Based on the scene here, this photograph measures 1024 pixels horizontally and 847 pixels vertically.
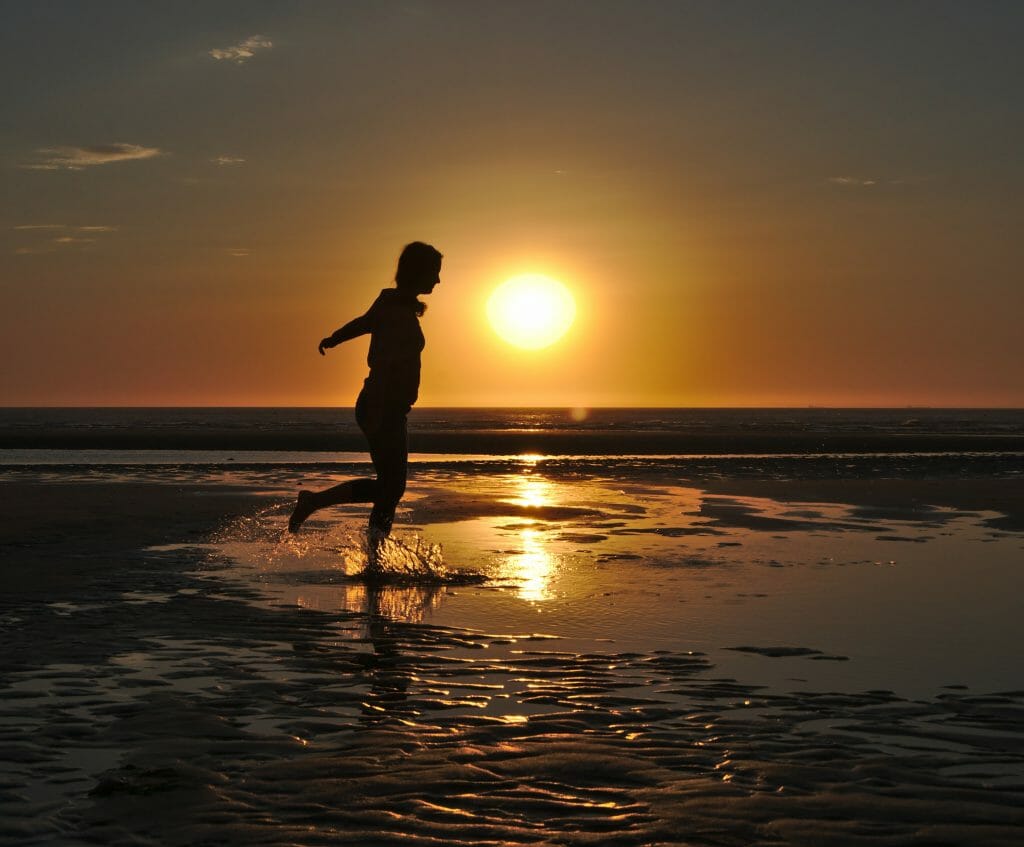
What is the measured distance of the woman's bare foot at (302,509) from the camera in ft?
34.3

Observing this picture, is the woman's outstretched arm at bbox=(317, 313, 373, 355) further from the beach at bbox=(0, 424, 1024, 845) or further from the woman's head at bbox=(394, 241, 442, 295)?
the beach at bbox=(0, 424, 1024, 845)

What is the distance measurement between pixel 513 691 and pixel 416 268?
5.14 meters

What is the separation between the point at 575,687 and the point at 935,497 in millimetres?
15217

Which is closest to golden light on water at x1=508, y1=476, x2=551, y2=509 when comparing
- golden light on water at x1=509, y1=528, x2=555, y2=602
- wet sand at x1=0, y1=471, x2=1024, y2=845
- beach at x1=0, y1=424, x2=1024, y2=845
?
golden light on water at x1=509, y1=528, x2=555, y2=602

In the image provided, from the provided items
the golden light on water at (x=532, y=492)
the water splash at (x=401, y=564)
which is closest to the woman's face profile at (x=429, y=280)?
the water splash at (x=401, y=564)

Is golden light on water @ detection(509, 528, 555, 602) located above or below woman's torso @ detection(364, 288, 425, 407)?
below

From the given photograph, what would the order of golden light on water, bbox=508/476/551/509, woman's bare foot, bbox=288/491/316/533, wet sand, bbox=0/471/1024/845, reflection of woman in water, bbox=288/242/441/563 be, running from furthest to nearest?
1. golden light on water, bbox=508/476/551/509
2. woman's bare foot, bbox=288/491/316/533
3. reflection of woman in water, bbox=288/242/441/563
4. wet sand, bbox=0/471/1024/845

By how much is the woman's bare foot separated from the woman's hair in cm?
216

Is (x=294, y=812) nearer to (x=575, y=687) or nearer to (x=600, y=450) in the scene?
(x=575, y=687)

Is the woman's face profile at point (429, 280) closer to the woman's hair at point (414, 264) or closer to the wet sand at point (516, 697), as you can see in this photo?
the woman's hair at point (414, 264)

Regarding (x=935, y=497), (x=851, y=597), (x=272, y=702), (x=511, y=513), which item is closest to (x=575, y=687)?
(x=272, y=702)

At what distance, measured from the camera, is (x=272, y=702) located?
16.2 feet

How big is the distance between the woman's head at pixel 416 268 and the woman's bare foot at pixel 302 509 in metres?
2.14

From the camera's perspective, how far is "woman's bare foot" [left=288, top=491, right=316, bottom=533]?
10469mm
